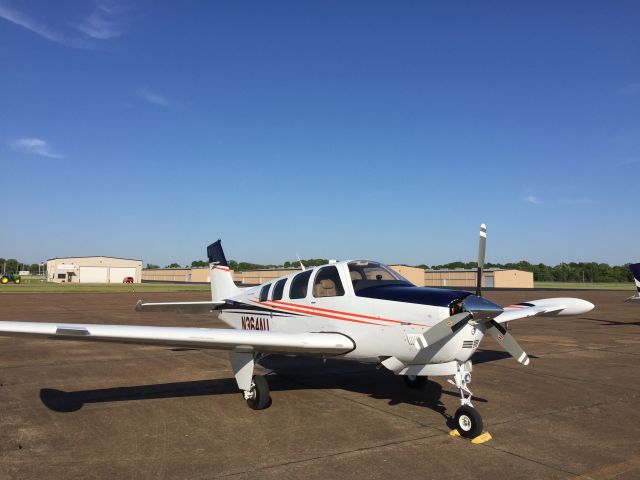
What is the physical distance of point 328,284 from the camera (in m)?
Result: 7.82

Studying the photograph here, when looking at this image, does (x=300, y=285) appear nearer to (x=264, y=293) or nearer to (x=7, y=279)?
(x=264, y=293)

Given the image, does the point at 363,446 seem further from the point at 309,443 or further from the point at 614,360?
the point at 614,360

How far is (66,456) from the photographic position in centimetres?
529

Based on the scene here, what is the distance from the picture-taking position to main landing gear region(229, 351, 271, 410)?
7297 mm

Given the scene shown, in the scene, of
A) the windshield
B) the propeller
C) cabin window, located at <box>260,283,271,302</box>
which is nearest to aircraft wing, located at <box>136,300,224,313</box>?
cabin window, located at <box>260,283,271,302</box>

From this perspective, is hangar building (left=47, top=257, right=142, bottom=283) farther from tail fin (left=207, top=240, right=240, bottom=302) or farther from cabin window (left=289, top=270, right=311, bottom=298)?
cabin window (left=289, top=270, right=311, bottom=298)

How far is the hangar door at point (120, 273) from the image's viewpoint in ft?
370

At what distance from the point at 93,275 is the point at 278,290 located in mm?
113503

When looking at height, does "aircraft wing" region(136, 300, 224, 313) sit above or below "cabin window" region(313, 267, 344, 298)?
below

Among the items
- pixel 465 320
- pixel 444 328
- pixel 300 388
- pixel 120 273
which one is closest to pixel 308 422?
pixel 300 388

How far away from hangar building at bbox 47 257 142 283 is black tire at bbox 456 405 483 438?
11534 cm

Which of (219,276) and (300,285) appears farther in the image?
(219,276)

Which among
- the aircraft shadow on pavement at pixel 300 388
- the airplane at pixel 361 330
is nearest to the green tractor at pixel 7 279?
the aircraft shadow on pavement at pixel 300 388

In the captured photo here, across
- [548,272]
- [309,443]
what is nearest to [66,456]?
[309,443]
